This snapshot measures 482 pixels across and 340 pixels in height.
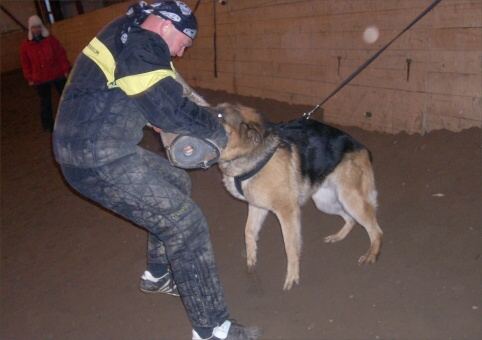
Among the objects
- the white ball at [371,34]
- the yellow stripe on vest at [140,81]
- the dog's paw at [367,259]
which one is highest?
the yellow stripe on vest at [140,81]

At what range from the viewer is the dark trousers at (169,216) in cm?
242

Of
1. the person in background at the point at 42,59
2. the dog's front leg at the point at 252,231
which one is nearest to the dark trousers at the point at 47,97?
the person in background at the point at 42,59

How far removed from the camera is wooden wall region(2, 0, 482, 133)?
14.5 feet

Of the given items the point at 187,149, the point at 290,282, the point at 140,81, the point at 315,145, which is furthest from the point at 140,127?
the point at 290,282

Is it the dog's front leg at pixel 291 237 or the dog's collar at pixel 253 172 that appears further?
the dog's front leg at pixel 291 237

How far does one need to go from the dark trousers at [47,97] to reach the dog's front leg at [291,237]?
22.4 ft

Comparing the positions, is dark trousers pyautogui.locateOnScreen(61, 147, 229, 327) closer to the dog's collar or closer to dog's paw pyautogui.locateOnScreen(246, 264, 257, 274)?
the dog's collar

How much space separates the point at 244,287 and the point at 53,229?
2.76m

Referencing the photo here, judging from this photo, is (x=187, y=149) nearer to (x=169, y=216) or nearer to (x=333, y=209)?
(x=169, y=216)

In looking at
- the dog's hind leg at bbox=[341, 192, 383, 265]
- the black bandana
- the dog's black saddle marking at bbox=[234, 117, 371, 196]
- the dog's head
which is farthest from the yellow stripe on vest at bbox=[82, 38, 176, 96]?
the dog's hind leg at bbox=[341, 192, 383, 265]

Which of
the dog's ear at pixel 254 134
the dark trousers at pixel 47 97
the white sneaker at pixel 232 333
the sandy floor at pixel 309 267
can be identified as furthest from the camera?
the dark trousers at pixel 47 97

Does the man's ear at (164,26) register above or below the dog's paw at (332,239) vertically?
above

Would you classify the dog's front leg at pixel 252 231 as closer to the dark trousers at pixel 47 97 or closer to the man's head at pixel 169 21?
the man's head at pixel 169 21

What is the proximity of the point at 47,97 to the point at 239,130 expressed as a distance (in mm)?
6814
